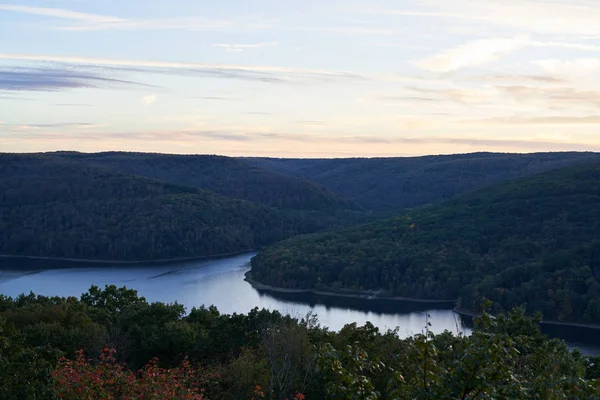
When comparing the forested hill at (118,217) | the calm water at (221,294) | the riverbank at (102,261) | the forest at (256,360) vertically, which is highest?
the forest at (256,360)

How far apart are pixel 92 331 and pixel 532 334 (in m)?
15.4

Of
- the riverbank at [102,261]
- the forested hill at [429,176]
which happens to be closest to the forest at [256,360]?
the riverbank at [102,261]

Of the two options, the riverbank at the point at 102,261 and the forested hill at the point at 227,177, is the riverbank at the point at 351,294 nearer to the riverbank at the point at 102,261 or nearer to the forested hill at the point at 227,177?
the riverbank at the point at 102,261

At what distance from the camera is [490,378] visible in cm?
740

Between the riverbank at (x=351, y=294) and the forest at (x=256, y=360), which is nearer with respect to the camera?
the forest at (x=256, y=360)

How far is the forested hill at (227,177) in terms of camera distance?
490 ft

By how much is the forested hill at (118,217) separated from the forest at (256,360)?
239ft

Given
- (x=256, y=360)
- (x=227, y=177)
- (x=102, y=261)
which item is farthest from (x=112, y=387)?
(x=227, y=177)

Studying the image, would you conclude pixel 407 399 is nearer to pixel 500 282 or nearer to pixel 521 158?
pixel 500 282

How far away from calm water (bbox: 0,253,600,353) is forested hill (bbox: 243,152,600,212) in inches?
2804

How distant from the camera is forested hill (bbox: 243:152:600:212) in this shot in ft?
502

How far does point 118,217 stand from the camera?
120 m

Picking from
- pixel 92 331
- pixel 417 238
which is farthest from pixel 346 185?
pixel 92 331

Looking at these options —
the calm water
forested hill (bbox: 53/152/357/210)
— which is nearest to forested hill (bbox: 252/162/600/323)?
the calm water
